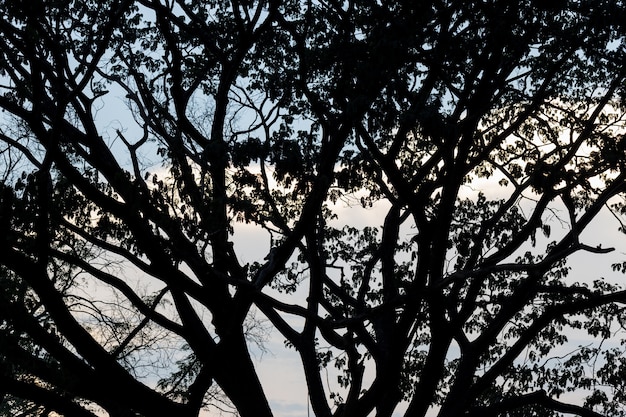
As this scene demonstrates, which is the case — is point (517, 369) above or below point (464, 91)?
below

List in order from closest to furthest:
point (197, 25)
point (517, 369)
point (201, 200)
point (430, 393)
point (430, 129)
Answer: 1. point (430, 129)
2. point (430, 393)
3. point (201, 200)
4. point (197, 25)
5. point (517, 369)

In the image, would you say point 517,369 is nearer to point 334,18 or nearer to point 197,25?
point 334,18

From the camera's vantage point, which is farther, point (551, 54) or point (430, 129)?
point (551, 54)

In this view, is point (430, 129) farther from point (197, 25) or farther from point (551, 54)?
point (197, 25)

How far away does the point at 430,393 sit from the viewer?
1120cm

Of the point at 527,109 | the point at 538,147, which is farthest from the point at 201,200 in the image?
the point at 538,147

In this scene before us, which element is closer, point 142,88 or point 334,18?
point 334,18

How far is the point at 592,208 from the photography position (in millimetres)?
11414

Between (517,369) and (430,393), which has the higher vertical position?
(517,369)

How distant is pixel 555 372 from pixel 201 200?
23.9 ft

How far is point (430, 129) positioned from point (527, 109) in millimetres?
4237

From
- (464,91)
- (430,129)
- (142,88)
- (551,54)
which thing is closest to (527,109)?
(551,54)


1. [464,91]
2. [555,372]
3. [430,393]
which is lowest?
[430,393]

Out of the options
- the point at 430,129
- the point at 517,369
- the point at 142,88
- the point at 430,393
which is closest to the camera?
the point at 430,129
